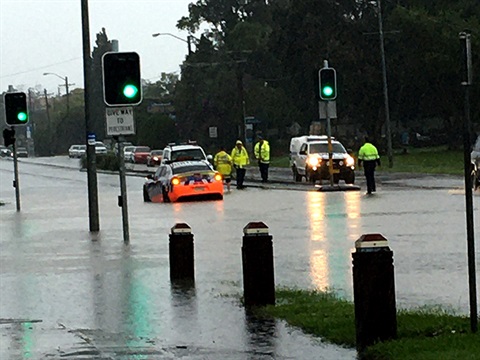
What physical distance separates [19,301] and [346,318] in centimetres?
458

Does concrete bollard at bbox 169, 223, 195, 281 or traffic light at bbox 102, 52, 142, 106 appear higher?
traffic light at bbox 102, 52, 142, 106

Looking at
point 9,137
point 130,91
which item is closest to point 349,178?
point 9,137

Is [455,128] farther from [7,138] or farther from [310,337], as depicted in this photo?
[310,337]

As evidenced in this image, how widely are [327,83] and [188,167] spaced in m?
5.07

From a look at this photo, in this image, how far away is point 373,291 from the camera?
400 inches

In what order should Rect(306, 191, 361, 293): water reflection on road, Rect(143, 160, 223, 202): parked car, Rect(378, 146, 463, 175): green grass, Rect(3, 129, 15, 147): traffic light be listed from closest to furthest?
Rect(306, 191, 361, 293): water reflection on road
Rect(3, 129, 15, 147): traffic light
Rect(143, 160, 223, 202): parked car
Rect(378, 146, 463, 175): green grass

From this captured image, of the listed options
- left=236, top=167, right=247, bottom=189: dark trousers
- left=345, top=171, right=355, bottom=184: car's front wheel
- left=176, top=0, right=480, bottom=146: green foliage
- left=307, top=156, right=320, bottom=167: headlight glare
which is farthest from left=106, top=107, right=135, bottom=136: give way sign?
left=176, top=0, right=480, bottom=146: green foliage

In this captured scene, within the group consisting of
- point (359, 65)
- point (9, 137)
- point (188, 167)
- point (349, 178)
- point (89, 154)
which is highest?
point (359, 65)

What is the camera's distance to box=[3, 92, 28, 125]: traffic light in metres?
36.2

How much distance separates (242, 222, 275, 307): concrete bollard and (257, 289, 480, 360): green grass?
22cm

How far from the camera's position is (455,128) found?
275 feet

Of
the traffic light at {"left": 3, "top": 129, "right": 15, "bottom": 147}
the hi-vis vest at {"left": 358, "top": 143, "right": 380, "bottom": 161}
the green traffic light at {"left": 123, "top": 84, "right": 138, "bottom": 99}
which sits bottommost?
the hi-vis vest at {"left": 358, "top": 143, "right": 380, "bottom": 161}

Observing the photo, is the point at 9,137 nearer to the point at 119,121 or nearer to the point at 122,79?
the point at 119,121

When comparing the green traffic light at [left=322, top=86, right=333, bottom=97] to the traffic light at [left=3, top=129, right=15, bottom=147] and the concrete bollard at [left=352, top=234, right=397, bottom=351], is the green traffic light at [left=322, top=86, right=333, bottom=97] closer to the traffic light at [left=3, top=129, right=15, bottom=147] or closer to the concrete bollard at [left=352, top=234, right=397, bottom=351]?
the traffic light at [left=3, top=129, right=15, bottom=147]
